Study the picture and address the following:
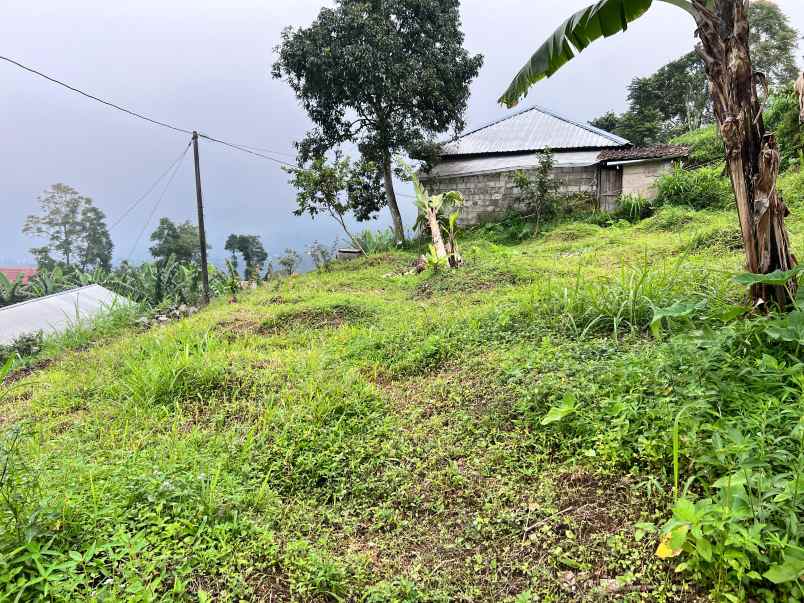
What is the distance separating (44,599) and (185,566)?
0.47 m

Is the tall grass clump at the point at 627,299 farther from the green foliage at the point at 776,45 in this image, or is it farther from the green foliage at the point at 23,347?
the green foliage at the point at 776,45

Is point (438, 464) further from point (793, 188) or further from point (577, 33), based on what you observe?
point (793, 188)

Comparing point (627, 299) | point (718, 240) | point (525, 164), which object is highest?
point (525, 164)

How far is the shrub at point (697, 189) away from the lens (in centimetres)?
1050

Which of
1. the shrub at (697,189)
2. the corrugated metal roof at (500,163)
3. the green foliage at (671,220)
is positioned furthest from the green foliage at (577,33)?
the corrugated metal roof at (500,163)

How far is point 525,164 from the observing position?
14.1 m

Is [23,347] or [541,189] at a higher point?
[541,189]

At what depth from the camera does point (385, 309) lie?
602 centimetres

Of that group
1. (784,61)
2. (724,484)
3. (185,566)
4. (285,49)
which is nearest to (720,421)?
(724,484)

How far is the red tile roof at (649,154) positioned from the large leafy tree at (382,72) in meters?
4.81

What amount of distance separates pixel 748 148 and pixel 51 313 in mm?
12638

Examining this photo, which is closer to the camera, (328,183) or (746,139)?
(746,139)

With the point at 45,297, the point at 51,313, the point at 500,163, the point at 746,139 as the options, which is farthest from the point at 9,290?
the point at 746,139

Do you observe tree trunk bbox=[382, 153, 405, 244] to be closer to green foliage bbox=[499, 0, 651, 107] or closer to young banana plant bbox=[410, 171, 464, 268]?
young banana plant bbox=[410, 171, 464, 268]
